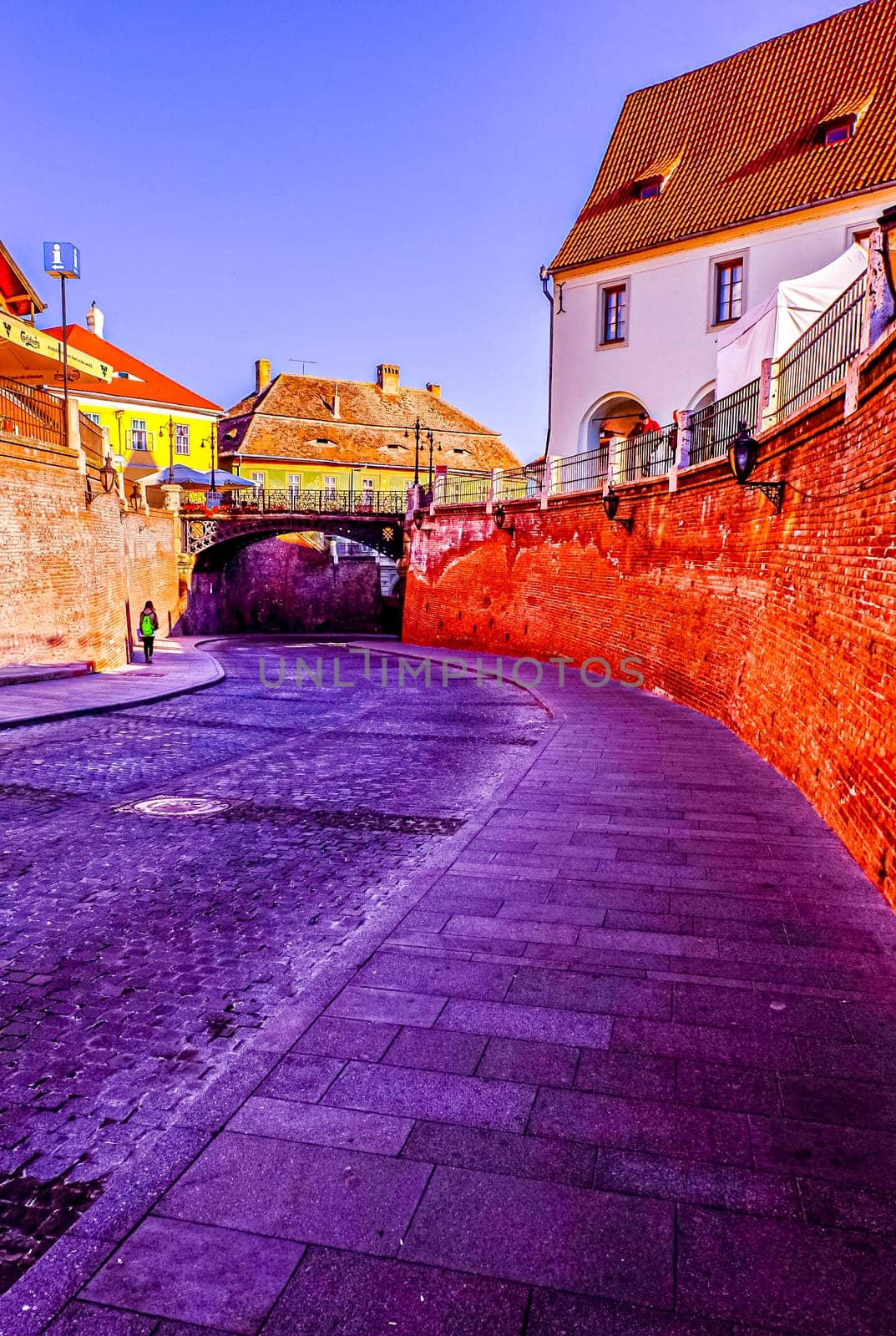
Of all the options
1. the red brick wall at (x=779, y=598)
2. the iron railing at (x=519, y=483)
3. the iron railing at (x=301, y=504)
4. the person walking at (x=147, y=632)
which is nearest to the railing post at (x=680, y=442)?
the red brick wall at (x=779, y=598)

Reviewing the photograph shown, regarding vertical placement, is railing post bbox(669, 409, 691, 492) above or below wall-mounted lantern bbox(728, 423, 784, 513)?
above

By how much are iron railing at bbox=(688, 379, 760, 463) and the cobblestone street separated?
6095mm

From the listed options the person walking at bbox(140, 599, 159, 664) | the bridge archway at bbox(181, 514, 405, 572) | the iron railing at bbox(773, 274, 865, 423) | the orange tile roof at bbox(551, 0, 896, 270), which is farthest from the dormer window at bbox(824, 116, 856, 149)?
the bridge archway at bbox(181, 514, 405, 572)

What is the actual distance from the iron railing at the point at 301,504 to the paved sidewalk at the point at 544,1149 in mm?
38593

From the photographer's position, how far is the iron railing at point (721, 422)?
14477 millimetres

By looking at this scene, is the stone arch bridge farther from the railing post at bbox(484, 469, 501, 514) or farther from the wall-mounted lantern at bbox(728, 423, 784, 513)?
the wall-mounted lantern at bbox(728, 423, 784, 513)

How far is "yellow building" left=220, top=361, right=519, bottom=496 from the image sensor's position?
187 feet

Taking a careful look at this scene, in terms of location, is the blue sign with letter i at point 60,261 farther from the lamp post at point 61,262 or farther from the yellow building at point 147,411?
the yellow building at point 147,411

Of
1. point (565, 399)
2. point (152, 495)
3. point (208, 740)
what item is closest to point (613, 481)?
point (565, 399)

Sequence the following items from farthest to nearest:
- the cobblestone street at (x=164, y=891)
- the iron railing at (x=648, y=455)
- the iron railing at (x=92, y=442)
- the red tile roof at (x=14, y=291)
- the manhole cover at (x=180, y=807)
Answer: the red tile roof at (x=14, y=291) → the iron railing at (x=92, y=442) → the iron railing at (x=648, y=455) → the manhole cover at (x=180, y=807) → the cobblestone street at (x=164, y=891)

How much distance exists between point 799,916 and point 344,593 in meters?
47.1

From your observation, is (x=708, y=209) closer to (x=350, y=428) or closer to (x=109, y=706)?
(x=109, y=706)

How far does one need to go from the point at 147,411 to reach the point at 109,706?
42.2 meters

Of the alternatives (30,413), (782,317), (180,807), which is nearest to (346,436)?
(30,413)
